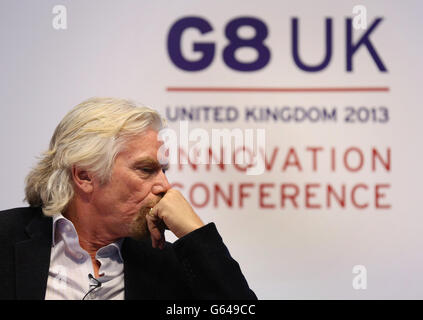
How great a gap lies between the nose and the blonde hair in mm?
170

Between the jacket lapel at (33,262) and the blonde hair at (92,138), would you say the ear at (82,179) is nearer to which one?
the blonde hair at (92,138)

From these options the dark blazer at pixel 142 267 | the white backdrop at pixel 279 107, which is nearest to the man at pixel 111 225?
the dark blazer at pixel 142 267

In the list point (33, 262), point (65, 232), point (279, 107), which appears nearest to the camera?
point (33, 262)

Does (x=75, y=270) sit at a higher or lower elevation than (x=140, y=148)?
lower

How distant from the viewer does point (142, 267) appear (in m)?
2.15

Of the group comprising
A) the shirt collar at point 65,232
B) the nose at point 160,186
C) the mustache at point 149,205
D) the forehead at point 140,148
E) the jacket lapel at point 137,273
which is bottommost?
the jacket lapel at point 137,273

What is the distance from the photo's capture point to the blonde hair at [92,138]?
2141mm

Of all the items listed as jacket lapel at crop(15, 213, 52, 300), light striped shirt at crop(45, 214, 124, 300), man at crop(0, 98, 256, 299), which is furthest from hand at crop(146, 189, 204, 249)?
jacket lapel at crop(15, 213, 52, 300)

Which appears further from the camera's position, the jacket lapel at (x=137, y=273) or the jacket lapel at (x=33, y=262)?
the jacket lapel at (x=137, y=273)

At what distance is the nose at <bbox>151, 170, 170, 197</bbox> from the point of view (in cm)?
220

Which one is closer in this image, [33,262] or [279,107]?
[33,262]

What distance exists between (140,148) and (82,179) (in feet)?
0.82

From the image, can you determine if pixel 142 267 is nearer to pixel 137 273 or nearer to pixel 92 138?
pixel 137 273

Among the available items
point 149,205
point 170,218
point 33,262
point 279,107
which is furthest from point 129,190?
point 279,107
